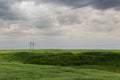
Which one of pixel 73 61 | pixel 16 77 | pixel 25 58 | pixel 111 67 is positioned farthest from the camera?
pixel 25 58

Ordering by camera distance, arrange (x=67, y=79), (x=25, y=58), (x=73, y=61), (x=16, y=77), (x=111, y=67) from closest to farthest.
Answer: (x=67, y=79)
(x=16, y=77)
(x=111, y=67)
(x=73, y=61)
(x=25, y=58)

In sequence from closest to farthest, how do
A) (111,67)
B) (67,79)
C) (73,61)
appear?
1. (67,79)
2. (111,67)
3. (73,61)

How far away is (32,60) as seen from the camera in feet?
284

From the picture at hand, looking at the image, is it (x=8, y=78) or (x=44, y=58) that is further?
(x=44, y=58)

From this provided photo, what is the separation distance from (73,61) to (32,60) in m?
13.5

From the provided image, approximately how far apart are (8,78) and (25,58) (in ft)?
162

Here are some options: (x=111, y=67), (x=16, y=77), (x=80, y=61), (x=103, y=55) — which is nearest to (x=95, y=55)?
(x=103, y=55)

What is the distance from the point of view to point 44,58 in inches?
3472

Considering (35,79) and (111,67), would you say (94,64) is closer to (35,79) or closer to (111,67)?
(111,67)

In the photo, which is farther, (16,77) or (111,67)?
(111,67)

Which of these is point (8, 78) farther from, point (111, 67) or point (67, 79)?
point (111, 67)

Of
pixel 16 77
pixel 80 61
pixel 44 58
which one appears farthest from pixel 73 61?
pixel 16 77

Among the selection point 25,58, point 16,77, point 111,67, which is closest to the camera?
point 16,77

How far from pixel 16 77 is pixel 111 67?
1630 inches
